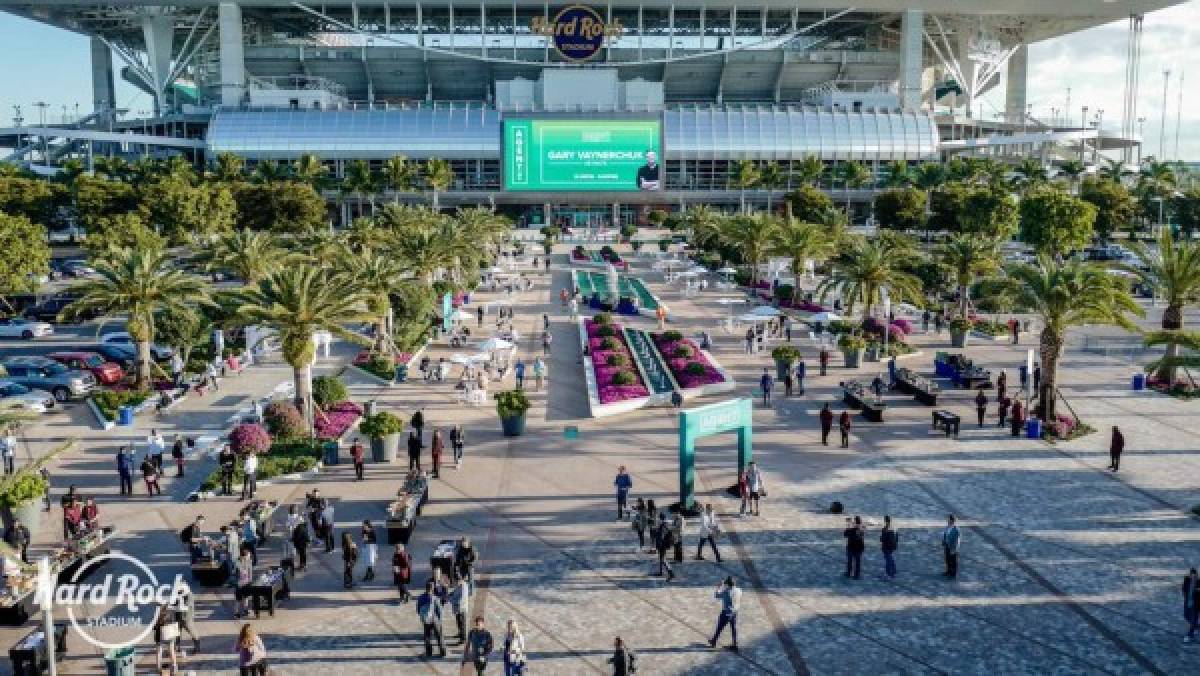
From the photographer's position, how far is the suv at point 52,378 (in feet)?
125

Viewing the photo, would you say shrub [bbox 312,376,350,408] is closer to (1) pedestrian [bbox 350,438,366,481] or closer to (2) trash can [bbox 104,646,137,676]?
(1) pedestrian [bbox 350,438,366,481]

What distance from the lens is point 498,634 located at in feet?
60.3

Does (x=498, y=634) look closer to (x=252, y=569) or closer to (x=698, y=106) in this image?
A: (x=252, y=569)

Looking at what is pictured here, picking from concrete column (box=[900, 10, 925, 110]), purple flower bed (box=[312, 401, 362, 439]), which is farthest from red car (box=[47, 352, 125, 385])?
concrete column (box=[900, 10, 925, 110])

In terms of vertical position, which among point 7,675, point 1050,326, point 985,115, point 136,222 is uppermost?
point 985,115

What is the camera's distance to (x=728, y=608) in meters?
17.6

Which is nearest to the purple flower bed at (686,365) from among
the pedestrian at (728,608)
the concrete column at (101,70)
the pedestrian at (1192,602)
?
the pedestrian at (728,608)

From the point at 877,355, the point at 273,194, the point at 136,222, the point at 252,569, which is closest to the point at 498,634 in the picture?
the point at 252,569

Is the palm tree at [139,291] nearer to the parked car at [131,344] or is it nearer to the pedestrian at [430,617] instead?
the parked car at [131,344]

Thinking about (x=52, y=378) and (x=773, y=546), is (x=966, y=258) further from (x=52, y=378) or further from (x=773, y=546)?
(x=52, y=378)

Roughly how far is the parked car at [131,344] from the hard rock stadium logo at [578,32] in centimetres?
9903

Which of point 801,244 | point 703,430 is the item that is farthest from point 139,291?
point 801,244

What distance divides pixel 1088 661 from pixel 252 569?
15.7 meters

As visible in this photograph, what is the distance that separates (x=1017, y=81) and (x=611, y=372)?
157241mm
